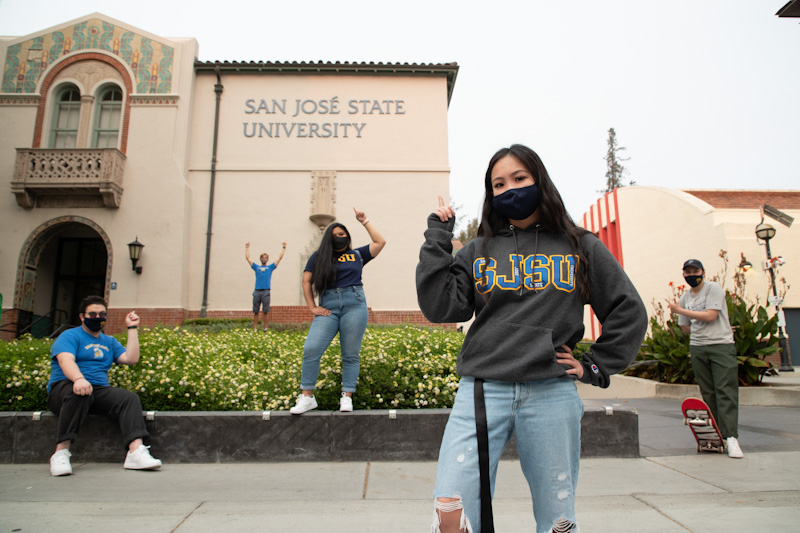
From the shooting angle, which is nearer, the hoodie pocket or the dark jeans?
the hoodie pocket

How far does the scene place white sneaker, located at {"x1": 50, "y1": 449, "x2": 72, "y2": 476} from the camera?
13.0ft

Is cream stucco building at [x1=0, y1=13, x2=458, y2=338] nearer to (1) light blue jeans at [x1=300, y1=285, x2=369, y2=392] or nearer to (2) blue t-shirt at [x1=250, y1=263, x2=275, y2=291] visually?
(2) blue t-shirt at [x1=250, y1=263, x2=275, y2=291]

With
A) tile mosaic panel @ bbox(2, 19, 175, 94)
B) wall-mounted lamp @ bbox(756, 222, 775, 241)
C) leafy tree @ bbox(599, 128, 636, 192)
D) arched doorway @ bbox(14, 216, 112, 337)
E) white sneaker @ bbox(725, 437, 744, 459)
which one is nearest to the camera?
white sneaker @ bbox(725, 437, 744, 459)

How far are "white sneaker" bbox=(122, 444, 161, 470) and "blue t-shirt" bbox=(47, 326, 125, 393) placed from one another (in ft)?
2.36

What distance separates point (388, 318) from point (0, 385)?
11.5 metres

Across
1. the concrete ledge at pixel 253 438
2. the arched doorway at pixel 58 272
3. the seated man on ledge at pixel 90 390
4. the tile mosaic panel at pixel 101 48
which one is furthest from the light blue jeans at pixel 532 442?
the tile mosaic panel at pixel 101 48

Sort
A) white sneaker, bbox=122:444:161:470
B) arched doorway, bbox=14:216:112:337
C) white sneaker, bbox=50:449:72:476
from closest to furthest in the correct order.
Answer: white sneaker, bbox=50:449:72:476, white sneaker, bbox=122:444:161:470, arched doorway, bbox=14:216:112:337

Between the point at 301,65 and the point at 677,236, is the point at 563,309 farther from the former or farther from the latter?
the point at 677,236

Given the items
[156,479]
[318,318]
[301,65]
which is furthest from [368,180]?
[156,479]

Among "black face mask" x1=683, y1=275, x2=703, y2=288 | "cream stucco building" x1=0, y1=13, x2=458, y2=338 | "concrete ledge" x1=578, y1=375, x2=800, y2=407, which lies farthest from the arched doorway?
"black face mask" x1=683, y1=275, x2=703, y2=288

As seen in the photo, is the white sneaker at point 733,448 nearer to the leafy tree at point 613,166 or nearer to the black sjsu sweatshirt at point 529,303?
the black sjsu sweatshirt at point 529,303

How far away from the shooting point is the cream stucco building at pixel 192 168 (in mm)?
15016

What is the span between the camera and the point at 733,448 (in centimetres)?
445

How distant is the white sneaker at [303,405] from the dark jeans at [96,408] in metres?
1.27
